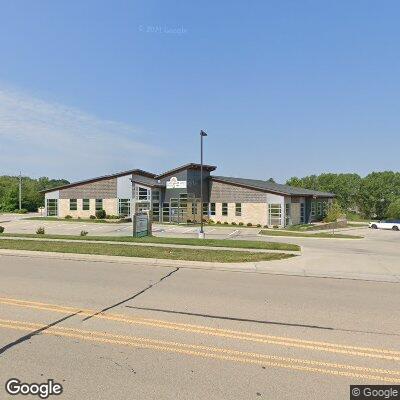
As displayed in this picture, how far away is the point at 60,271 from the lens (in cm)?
1230

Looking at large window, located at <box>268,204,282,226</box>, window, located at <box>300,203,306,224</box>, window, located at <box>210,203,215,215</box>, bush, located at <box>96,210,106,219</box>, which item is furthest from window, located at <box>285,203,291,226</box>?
bush, located at <box>96,210,106,219</box>

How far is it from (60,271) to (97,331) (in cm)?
645

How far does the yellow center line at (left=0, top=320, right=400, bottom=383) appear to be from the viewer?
5.01m

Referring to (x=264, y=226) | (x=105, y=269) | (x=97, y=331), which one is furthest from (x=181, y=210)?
(x=97, y=331)

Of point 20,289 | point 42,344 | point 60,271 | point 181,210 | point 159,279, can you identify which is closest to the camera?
point 42,344

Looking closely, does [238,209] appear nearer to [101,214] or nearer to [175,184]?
[175,184]

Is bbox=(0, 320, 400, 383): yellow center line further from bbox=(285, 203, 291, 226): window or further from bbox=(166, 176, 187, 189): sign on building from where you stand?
bbox=(166, 176, 187, 189): sign on building

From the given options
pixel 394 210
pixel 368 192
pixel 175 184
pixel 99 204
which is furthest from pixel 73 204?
pixel 368 192

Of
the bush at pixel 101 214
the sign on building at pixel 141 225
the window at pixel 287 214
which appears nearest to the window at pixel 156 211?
the bush at pixel 101 214

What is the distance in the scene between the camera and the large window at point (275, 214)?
40844 millimetres

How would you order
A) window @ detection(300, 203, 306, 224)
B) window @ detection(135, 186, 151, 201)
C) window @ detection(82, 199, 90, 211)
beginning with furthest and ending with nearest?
window @ detection(82, 199, 90, 211) → window @ detection(300, 203, 306, 224) → window @ detection(135, 186, 151, 201)

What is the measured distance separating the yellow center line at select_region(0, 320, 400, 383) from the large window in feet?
118

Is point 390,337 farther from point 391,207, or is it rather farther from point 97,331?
point 391,207

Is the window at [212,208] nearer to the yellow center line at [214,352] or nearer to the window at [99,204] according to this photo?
the window at [99,204]
